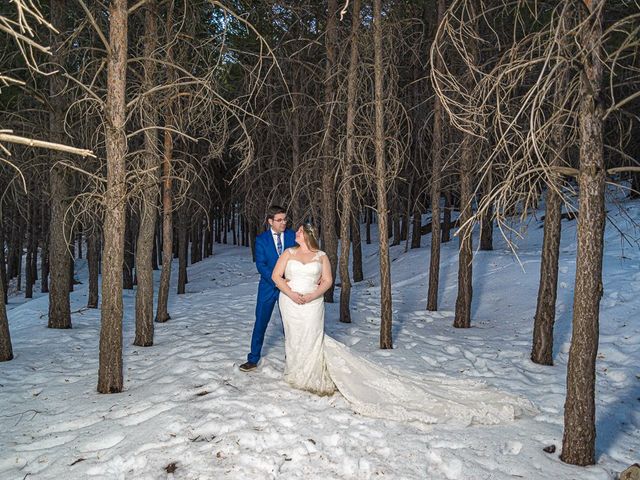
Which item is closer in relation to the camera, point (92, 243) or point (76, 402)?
point (76, 402)

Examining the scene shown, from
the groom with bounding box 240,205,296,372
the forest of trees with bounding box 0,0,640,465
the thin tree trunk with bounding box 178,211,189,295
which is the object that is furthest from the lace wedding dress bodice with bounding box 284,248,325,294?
the thin tree trunk with bounding box 178,211,189,295

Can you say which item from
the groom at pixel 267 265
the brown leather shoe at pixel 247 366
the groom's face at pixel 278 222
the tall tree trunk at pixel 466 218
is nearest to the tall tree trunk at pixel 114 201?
the brown leather shoe at pixel 247 366

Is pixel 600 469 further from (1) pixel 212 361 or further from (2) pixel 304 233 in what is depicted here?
(1) pixel 212 361

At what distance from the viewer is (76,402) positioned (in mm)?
5805

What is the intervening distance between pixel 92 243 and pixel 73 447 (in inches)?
443

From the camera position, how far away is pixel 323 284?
6094 mm

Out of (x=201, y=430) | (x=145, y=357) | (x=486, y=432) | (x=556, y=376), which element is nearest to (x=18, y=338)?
(x=145, y=357)

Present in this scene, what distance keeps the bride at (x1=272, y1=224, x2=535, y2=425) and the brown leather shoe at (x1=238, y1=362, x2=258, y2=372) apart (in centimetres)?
61

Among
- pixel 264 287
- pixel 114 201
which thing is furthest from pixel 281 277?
pixel 114 201

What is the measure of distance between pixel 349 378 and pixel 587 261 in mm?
2775

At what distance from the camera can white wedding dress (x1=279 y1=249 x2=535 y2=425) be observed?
5.29 meters

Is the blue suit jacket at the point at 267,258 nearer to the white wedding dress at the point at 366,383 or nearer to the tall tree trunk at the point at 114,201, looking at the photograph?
the white wedding dress at the point at 366,383

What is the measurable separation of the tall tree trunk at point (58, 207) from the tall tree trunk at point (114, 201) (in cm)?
432

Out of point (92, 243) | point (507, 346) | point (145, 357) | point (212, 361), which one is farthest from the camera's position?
point (92, 243)
